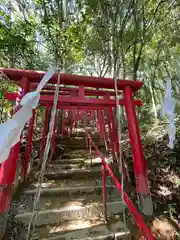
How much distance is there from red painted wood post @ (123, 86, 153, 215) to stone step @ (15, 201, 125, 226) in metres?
0.40

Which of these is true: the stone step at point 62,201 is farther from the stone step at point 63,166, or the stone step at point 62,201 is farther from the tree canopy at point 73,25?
the tree canopy at point 73,25

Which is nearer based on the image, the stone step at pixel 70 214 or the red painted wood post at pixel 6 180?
the red painted wood post at pixel 6 180

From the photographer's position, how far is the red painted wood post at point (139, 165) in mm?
2344

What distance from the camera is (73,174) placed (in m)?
3.35

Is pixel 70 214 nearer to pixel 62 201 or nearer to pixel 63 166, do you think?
pixel 62 201

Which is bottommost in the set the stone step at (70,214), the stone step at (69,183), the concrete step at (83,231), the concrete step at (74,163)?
the concrete step at (83,231)

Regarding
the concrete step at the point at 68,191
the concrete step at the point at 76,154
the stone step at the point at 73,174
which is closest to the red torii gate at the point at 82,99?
the concrete step at the point at 68,191

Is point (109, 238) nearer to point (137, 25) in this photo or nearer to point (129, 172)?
point (129, 172)

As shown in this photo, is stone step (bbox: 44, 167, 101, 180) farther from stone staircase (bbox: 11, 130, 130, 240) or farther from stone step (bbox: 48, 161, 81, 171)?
stone step (bbox: 48, 161, 81, 171)

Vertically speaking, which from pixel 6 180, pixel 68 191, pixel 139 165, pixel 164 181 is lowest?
pixel 68 191

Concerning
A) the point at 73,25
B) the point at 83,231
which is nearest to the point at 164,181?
the point at 83,231

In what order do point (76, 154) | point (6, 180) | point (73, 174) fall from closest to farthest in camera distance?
point (6, 180) < point (73, 174) < point (76, 154)

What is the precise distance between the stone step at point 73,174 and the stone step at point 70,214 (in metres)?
0.91

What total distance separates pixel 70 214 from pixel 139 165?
1.31 metres
